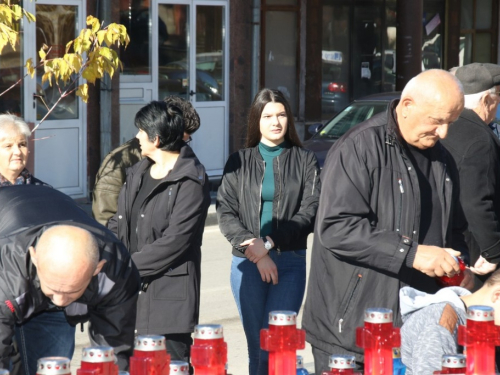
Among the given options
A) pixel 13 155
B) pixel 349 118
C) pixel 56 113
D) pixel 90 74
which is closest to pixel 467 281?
pixel 13 155

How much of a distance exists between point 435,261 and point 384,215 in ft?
1.06

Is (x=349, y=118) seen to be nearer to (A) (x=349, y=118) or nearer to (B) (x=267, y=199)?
(A) (x=349, y=118)

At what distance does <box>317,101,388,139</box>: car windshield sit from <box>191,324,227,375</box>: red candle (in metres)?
9.28

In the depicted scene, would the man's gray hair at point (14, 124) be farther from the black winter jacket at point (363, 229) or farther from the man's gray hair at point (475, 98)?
the man's gray hair at point (475, 98)

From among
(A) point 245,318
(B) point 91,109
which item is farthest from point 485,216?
(B) point 91,109

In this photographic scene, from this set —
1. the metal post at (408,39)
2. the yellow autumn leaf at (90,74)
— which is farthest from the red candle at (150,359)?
the metal post at (408,39)

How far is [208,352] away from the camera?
8.60ft

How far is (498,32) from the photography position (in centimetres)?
2155

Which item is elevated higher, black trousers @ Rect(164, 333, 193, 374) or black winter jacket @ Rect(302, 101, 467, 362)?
black winter jacket @ Rect(302, 101, 467, 362)

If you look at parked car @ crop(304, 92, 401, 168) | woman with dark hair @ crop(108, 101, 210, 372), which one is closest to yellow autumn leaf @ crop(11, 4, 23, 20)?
woman with dark hair @ crop(108, 101, 210, 372)

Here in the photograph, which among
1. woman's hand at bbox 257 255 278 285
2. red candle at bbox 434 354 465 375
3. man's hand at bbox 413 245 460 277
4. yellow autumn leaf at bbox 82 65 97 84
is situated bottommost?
woman's hand at bbox 257 255 278 285

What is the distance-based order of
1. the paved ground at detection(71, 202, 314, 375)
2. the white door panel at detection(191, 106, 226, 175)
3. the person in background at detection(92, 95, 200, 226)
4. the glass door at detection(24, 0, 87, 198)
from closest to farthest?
the person in background at detection(92, 95, 200, 226) < the paved ground at detection(71, 202, 314, 375) < the glass door at detection(24, 0, 87, 198) < the white door panel at detection(191, 106, 226, 175)

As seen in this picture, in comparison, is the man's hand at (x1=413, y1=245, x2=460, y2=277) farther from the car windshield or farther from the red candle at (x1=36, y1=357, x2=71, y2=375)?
the car windshield

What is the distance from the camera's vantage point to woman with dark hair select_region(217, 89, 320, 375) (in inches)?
209
